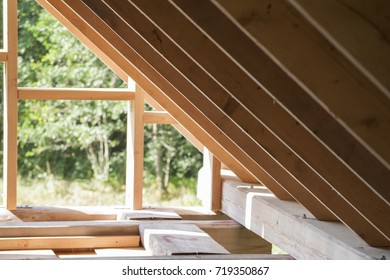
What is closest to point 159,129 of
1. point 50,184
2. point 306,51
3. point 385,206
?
point 50,184

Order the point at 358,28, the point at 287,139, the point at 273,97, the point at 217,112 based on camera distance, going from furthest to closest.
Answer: the point at 217,112 < the point at 287,139 < the point at 273,97 < the point at 358,28

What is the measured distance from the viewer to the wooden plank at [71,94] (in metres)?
5.41

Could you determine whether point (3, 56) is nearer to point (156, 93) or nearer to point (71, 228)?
point (156, 93)

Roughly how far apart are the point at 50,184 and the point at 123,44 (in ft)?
28.0

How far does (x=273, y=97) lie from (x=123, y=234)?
2384 mm

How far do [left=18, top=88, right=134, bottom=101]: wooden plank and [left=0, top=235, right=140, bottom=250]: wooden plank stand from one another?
1.11 metres

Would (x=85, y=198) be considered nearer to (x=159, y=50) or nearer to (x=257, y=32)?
(x=159, y=50)

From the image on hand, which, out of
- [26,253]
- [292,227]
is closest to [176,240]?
[292,227]

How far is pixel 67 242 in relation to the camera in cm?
472

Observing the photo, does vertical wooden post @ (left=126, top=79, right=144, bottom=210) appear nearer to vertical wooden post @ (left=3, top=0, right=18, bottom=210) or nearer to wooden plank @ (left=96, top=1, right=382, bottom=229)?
vertical wooden post @ (left=3, top=0, right=18, bottom=210)

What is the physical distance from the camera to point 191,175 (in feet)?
42.9

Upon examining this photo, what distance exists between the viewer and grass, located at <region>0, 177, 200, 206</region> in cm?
1266

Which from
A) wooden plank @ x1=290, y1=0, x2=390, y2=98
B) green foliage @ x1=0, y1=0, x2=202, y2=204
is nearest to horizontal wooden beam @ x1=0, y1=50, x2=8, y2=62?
wooden plank @ x1=290, y1=0, x2=390, y2=98
